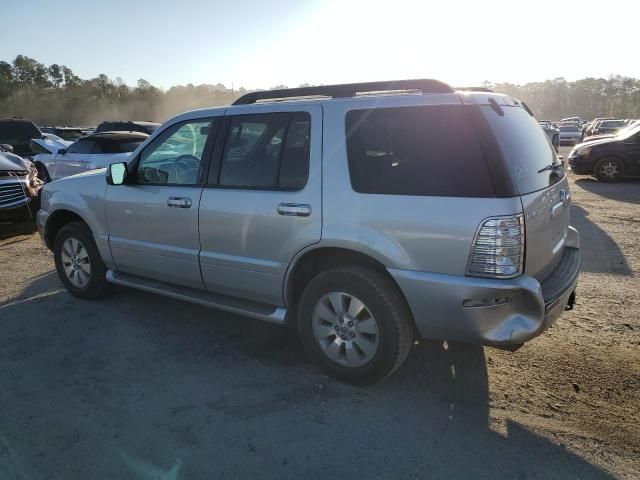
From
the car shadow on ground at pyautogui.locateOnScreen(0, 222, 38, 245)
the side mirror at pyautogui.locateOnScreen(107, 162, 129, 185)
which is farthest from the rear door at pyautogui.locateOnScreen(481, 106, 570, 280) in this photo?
the car shadow on ground at pyautogui.locateOnScreen(0, 222, 38, 245)

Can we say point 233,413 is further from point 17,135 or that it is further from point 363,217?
point 17,135

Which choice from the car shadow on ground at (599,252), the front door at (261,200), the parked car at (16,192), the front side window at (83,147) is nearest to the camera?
the front door at (261,200)

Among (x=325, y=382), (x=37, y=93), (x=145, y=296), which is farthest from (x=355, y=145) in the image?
(x=37, y=93)

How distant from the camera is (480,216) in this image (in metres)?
2.65

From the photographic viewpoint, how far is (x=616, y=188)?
12406 millimetres

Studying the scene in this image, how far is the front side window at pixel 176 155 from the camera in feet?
13.0

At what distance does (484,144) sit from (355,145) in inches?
32.7

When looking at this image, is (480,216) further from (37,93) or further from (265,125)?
(37,93)

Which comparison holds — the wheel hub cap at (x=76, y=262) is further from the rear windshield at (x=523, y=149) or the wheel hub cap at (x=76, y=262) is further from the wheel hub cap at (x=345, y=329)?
the rear windshield at (x=523, y=149)

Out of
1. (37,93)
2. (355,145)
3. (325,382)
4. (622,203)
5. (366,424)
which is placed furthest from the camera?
(37,93)

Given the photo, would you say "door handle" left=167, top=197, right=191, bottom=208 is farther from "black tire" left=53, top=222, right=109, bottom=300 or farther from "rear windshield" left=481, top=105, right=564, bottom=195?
"rear windshield" left=481, top=105, right=564, bottom=195

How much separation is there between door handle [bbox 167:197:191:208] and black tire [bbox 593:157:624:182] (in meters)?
13.3

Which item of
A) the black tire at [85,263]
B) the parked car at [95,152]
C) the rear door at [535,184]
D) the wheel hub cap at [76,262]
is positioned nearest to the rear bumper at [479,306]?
the rear door at [535,184]

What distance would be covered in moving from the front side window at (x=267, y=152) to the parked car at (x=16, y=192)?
6.24 metres
